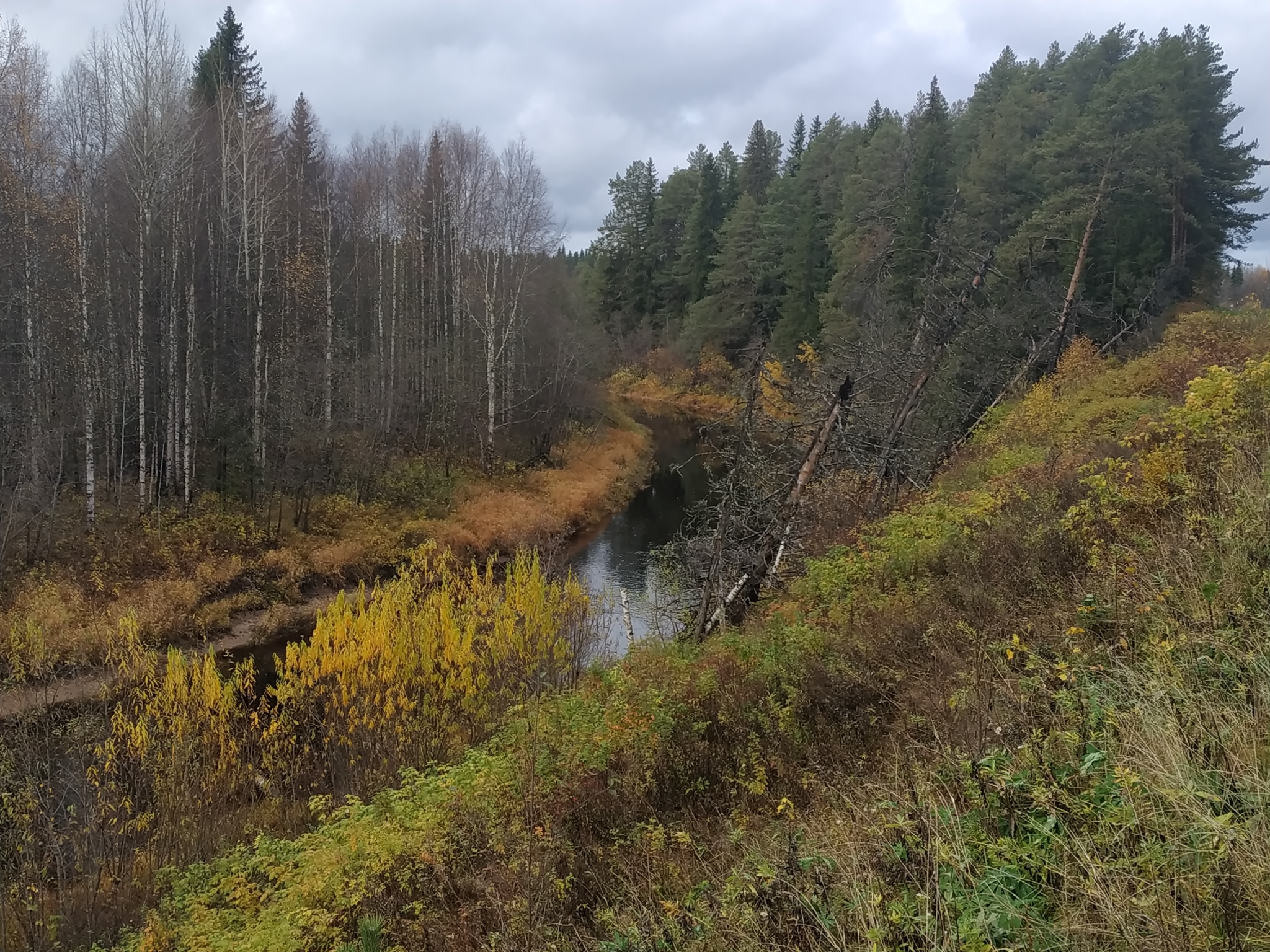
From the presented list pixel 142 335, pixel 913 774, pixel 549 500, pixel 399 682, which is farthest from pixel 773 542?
pixel 142 335

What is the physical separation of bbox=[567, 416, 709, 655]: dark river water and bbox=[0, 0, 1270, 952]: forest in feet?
2.69

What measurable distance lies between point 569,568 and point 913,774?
34.1ft

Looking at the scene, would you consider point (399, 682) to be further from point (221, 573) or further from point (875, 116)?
point (875, 116)

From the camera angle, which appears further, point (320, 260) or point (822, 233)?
point (822, 233)

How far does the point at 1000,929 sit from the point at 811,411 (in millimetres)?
9265

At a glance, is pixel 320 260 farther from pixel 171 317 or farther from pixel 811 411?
pixel 811 411

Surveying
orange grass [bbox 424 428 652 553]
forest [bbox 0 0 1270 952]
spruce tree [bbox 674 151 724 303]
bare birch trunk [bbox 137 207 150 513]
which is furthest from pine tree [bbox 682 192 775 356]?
bare birch trunk [bbox 137 207 150 513]

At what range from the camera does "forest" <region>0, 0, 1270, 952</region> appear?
3.12m

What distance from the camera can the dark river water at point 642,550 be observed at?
43.7 ft

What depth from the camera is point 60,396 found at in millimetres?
14617

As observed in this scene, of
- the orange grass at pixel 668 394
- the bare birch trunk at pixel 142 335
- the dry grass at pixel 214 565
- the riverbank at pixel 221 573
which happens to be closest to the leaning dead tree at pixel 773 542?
the dry grass at pixel 214 565

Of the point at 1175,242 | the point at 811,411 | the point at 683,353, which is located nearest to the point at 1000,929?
the point at 811,411

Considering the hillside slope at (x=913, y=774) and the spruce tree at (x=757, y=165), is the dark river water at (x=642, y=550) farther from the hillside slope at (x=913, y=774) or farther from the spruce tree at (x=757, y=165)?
the spruce tree at (x=757, y=165)

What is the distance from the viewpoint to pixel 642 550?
20.0 meters
